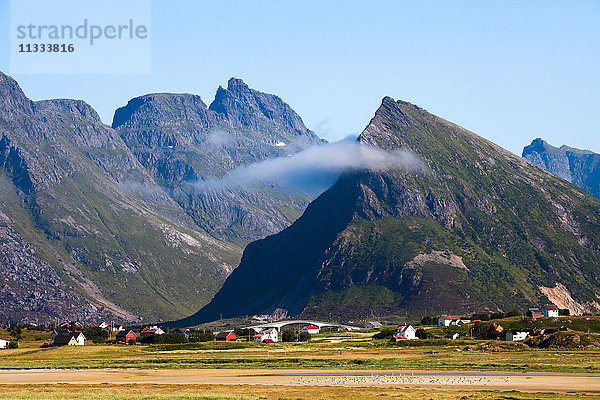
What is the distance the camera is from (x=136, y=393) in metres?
103

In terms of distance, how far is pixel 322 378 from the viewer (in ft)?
407

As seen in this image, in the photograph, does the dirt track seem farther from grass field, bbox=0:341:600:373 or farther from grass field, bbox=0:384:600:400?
grass field, bbox=0:341:600:373

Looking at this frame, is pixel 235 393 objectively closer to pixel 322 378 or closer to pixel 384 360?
pixel 322 378

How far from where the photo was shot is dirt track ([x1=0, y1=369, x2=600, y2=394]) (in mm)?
108562

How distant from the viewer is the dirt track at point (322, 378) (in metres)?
109

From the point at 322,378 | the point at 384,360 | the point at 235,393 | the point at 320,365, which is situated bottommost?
the point at 384,360

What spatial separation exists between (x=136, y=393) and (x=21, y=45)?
63878mm

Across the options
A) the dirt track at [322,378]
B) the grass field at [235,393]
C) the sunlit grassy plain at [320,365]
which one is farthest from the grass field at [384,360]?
the grass field at [235,393]

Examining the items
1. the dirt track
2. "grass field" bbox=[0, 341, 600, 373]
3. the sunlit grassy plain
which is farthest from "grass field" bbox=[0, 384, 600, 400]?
"grass field" bbox=[0, 341, 600, 373]

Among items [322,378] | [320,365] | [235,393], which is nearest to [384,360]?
[320,365]

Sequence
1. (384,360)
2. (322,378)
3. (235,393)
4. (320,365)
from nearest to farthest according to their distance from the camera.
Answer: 1. (235,393)
2. (322,378)
3. (320,365)
4. (384,360)

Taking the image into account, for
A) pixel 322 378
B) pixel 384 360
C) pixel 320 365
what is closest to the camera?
pixel 322 378

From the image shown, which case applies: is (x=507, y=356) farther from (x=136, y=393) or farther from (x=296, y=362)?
(x=136, y=393)

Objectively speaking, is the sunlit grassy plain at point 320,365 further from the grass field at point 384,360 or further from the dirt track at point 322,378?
the dirt track at point 322,378
